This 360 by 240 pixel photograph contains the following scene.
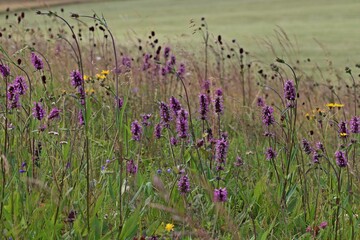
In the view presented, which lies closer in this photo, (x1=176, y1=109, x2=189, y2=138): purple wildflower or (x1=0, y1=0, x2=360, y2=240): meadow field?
(x1=0, y1=0, x2=360, y2=240): meadow field

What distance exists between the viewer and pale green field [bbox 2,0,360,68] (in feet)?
31.0

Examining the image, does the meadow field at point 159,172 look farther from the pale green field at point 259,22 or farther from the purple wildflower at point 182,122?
the pale green field at point 259,22

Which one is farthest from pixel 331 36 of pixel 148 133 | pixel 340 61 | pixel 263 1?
pixel 148 133

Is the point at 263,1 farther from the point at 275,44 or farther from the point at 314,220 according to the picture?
the point at 314,220

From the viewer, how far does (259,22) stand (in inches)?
496

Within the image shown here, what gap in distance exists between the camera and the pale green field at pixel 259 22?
9.46 metres

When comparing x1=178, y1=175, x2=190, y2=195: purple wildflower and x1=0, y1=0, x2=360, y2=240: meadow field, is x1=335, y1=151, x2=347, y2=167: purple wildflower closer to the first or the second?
x1=0, y1=0, x2=360, y2=240: meadow field

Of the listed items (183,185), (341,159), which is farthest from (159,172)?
(341,159)

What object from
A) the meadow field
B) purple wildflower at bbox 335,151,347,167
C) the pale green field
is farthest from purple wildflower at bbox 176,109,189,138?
the pale green field

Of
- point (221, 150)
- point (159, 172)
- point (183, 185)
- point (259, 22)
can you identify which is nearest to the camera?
point (183, 185)

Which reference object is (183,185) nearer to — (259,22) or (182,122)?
(182,122)

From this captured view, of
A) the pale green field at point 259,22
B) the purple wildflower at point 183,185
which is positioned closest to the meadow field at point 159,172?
the purple wildflower at point 183,185

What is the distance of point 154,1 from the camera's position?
18.9 m

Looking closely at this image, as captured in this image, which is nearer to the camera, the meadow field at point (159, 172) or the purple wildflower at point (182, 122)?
the meadow field at point (159, 172)
